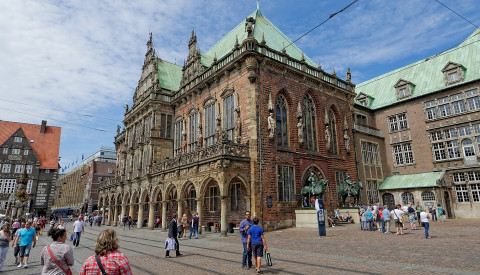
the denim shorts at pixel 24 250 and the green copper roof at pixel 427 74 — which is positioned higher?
the green copper roof at pixel 427 74

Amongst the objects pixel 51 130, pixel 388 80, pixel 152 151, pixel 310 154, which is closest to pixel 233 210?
pixel 310 154

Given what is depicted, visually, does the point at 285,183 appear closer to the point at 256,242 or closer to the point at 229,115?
the point at 229,115

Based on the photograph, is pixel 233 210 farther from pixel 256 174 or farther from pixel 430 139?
pixel 430 139

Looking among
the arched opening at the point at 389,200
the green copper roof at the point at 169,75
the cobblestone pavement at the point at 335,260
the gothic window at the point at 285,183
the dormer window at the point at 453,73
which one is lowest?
the cobblestone pavement at the point at 335,260

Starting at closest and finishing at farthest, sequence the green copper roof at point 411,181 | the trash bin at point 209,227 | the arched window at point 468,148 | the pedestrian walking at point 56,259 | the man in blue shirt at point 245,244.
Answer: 1. the pedestrian walking at point 56,259
2. the man in blue shirt at point 245,244
3. the trash bin at point 209,227
4. the arched window at point 468,148
5. the green copper roof at point 411,181

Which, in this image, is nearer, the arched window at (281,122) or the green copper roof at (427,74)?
the arched window at (281,122)

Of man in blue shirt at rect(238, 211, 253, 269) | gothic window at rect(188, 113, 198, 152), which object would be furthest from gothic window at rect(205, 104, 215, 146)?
man in blue shirt at rect(238, 211, 253, 269)

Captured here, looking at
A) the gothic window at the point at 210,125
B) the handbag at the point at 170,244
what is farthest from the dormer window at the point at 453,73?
the handbag at the point at 170,244

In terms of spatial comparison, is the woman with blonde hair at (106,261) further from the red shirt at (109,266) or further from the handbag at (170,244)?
the handbag at (170,244)

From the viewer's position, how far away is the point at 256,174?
786 inches

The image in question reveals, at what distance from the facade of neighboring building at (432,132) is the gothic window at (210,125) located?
15.1m

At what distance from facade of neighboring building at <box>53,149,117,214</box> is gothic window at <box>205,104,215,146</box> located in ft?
132

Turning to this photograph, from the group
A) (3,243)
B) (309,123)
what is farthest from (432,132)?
(3,243)

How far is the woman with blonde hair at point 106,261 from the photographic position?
144 inches
